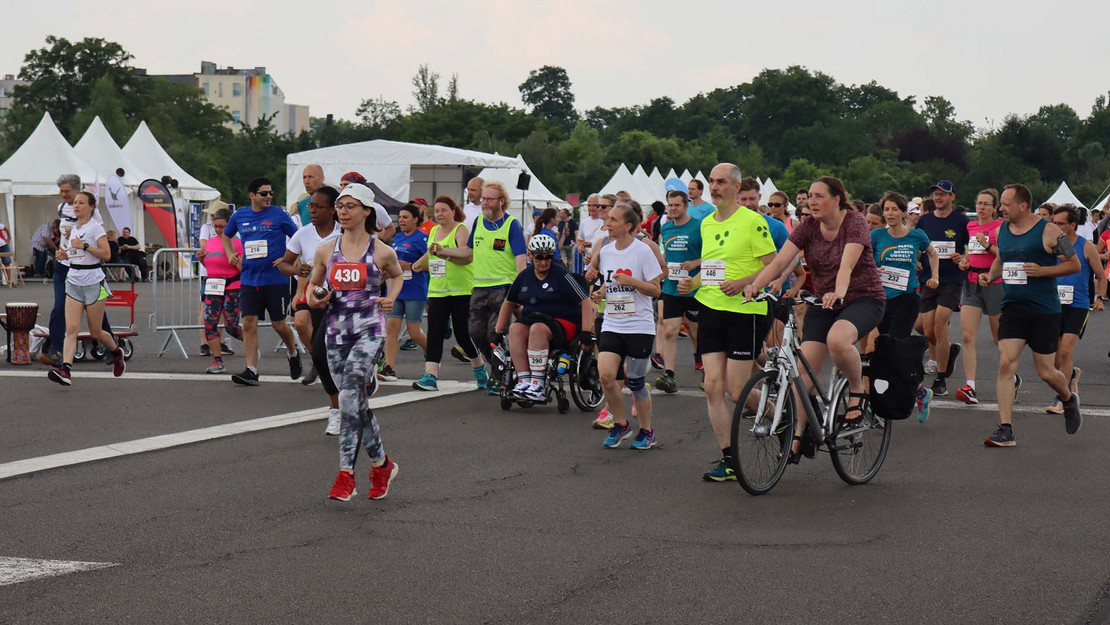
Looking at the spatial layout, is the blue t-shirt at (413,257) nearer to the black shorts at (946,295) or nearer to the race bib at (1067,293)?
the black shorts at (946,295)

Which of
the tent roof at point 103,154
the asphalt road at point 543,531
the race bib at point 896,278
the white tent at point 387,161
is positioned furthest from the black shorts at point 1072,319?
the tent roof at point 103,154

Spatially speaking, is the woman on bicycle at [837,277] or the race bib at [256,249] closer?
the woman on bicycle at [837,277]

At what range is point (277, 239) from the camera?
40.8 feet

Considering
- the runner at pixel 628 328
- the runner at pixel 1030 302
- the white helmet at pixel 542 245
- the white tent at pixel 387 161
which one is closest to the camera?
the runner at pixel 628 328

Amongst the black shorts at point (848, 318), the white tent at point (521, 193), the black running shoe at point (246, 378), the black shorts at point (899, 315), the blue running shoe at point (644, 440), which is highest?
the white tent at point (521, 193)

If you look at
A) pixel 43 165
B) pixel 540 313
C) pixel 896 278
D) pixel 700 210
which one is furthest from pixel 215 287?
pixel 43 165

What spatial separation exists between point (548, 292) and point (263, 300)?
343cm

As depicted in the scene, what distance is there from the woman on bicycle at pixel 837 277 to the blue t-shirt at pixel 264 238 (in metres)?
5.98

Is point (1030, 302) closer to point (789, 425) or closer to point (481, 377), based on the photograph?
point (789, 425)

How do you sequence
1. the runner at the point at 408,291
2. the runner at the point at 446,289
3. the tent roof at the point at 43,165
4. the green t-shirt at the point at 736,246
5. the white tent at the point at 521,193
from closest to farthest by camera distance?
the green t-shirt at the point at 736,246
the runner at the point at 446,289
the runner at the point at 408,291
the tent roof at the point at 43,165
the white tent at the point at 521,193

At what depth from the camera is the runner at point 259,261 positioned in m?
12.4

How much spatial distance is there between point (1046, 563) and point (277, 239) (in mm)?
8424

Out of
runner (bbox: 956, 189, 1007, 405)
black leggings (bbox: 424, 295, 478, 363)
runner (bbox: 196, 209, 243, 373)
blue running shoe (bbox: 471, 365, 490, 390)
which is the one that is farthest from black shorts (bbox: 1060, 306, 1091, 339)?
runner (bbox: 196, 209, 243, 373)

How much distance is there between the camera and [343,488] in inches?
277
